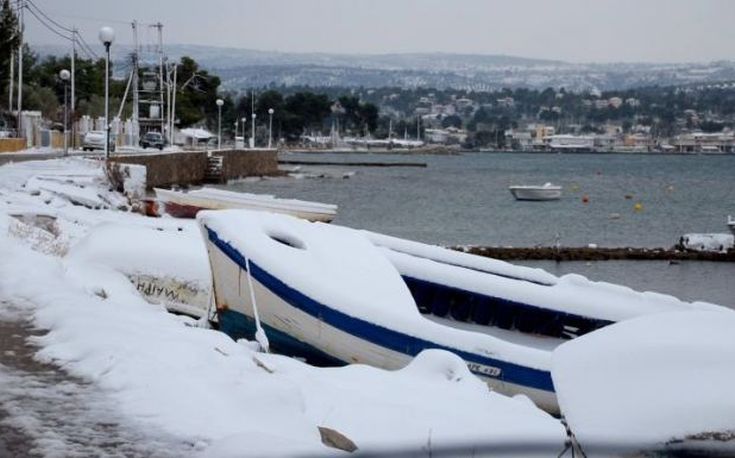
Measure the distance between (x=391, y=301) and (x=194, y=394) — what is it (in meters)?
4.45

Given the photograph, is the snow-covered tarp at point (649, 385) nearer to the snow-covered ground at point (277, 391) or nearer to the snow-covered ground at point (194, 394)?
the snow-covered ground at point (277, 391)

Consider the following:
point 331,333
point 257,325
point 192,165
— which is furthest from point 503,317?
point 192,165

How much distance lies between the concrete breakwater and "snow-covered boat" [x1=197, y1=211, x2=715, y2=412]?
1654cm

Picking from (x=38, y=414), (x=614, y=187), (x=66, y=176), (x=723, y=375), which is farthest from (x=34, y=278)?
(x=614, y=187)

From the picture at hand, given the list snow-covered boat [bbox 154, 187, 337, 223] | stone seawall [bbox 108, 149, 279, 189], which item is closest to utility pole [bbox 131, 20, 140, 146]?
stone seawall [bbox 108, 149, 279, 189]

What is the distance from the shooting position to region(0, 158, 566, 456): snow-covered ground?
22.6ft

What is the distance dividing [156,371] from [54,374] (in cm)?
74

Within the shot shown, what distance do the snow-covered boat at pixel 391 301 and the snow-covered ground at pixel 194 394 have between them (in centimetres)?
98

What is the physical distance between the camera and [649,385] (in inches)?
224

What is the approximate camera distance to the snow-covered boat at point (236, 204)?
2955 centimetres

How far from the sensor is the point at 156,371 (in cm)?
834

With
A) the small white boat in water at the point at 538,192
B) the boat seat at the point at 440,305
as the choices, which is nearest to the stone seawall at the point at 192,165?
the small white boat in water at the point at 538,192

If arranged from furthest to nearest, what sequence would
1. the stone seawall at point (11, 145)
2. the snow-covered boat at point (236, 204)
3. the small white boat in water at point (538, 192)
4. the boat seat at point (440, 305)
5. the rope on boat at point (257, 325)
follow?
the small white boat in water at point (538, 192) → the stone seawall at point (11, 145) → the snow-covered boat at point (236, 204) → the boat seat at point (440, 305) → the rope on boat at point (257, 325)

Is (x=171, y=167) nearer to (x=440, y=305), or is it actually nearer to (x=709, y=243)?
(x=709, y=243)
